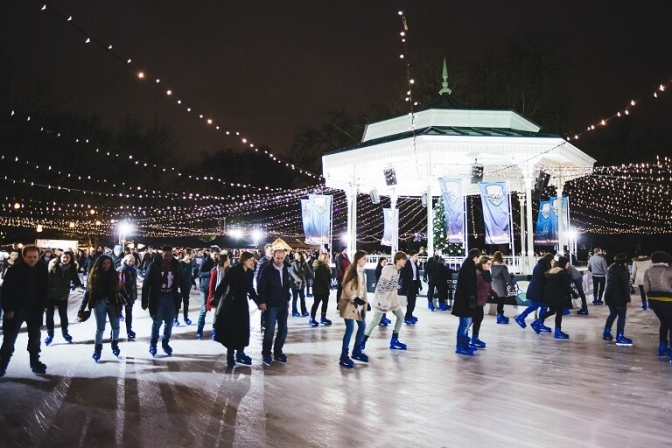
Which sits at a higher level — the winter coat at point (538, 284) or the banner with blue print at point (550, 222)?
the banner with blue print at point (550, 222)

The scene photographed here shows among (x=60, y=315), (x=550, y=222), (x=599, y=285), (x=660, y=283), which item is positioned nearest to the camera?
(x=660, y=283)

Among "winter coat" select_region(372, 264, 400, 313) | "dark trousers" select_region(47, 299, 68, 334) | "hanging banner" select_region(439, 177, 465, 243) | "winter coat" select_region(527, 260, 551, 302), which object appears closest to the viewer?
"winter coat" select_region(372, 264, 400, 313)

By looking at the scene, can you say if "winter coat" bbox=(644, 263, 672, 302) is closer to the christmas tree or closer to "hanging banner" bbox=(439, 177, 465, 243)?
"hanging banner" bbox=(439, 177, 465, 243)

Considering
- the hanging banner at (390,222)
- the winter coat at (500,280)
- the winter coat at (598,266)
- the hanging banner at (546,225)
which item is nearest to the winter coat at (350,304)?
the winter coat at (500,280)

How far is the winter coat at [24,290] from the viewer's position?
6148mm

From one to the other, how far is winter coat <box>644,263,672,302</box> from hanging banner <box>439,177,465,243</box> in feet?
25.8

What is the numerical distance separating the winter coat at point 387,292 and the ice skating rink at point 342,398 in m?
0.70

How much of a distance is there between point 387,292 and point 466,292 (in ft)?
3.92

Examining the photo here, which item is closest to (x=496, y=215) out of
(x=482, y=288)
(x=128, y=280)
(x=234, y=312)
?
(x=482, y=288)

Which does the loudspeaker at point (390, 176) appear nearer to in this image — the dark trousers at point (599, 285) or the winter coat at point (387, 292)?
the dark trousers at point (599, 285)

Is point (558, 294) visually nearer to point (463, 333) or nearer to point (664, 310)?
point (664, 310)

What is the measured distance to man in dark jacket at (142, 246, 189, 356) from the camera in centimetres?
728

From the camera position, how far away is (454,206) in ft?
49.6

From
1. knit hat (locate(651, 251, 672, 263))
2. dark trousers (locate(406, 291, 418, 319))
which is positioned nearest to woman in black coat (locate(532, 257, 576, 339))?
knit hat (locate(651, 251, 672, 263))
